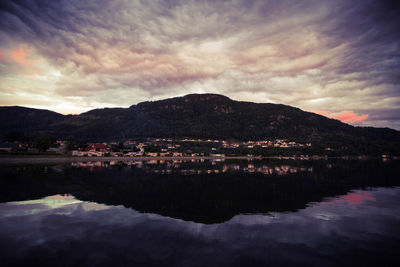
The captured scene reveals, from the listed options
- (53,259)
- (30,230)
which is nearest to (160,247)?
(53,259)

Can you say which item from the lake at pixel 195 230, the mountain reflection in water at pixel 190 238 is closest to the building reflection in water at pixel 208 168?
the lake at pixel 195 230

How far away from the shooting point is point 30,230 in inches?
411

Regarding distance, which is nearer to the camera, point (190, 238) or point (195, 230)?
point (190, 238)

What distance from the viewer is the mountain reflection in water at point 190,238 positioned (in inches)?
305

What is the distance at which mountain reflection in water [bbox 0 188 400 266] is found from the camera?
305 inches

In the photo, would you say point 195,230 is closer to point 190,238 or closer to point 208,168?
point 190,238

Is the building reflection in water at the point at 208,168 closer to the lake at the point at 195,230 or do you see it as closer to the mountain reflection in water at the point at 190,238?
the lake at the point at 195,230

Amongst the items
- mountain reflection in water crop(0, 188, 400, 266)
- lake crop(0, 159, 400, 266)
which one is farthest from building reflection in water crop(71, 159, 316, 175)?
mountain reflection in water crop(0, 188, 400, 266)

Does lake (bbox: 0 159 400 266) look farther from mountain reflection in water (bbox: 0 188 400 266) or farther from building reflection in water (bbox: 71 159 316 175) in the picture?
building reflection in water (bbox: 71 159 316 175)

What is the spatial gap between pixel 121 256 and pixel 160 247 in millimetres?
1510

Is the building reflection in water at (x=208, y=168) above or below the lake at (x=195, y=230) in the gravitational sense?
below

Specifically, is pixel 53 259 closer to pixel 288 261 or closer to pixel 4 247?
pixel 4 247

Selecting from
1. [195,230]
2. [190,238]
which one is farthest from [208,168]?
[190,238]

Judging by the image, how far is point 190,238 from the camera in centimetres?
964
